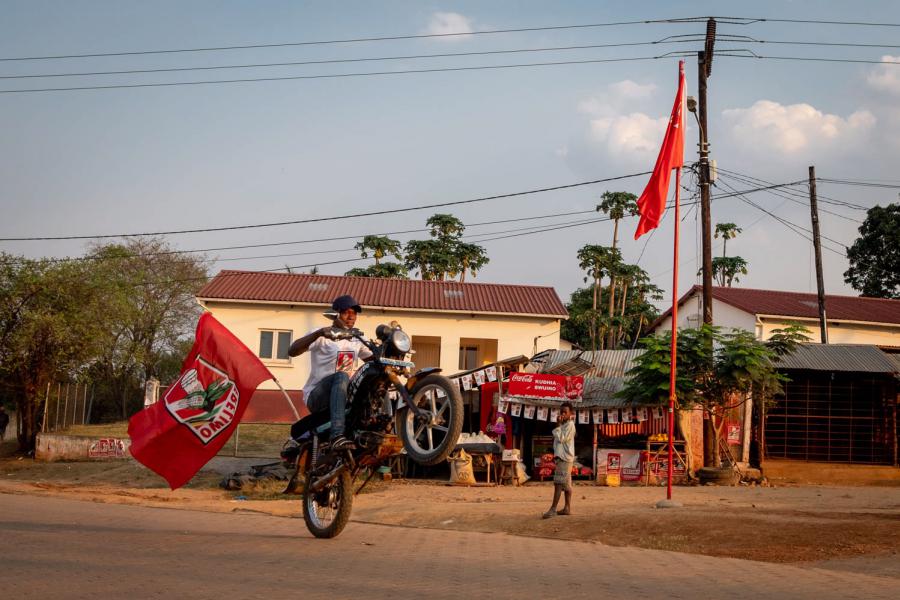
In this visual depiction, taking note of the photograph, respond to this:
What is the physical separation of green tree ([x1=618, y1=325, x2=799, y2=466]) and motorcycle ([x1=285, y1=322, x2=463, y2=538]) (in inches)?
542

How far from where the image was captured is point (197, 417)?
12.8 m

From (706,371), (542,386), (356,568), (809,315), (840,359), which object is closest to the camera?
(356,568)

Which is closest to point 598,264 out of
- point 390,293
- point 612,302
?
point 612,302

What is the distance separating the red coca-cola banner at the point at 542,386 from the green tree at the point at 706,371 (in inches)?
48.7

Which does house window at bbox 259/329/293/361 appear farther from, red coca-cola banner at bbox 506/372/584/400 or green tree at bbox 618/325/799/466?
green tree at bbox 618/325/799/466

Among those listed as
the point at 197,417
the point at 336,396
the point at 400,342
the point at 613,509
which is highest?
the point at 400,342

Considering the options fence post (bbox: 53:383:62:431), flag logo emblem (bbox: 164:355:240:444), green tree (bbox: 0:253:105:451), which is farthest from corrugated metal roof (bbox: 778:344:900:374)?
fence post (bbox: 53:383:62:431)

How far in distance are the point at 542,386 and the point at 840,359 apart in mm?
9585

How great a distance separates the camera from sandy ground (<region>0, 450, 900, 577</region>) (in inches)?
437

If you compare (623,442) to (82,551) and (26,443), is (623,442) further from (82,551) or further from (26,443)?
(26,443)

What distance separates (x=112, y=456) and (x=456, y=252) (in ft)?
98.0

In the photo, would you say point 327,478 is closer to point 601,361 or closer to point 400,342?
point 400,342

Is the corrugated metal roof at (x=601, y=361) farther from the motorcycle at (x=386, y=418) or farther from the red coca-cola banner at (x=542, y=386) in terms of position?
the motorcycle at (x=386, y=418)

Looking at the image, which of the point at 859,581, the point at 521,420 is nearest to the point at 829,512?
the point at 859,581
